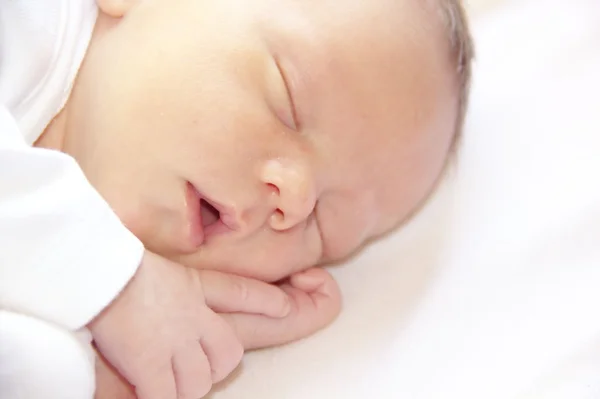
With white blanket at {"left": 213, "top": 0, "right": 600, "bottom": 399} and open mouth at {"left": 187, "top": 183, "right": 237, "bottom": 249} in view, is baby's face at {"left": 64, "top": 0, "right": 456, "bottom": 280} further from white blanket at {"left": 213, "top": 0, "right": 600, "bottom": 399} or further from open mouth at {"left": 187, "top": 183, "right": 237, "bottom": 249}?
white blanket at {"left": 213, "top": 0, "right": 600, "bottom": 399}

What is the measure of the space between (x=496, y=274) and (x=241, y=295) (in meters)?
0.41

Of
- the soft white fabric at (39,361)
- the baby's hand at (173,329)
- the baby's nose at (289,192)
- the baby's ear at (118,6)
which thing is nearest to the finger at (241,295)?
the baby's hand at (173,329)

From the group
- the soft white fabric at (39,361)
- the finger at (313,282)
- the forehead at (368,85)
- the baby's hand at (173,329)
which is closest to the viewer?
the soft white fabric at (39,361)

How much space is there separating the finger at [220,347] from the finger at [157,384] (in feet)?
0.21

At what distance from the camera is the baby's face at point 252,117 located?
1006mm

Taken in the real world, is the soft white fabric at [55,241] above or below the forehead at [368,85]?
below

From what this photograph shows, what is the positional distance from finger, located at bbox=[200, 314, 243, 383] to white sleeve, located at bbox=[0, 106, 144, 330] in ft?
0.57

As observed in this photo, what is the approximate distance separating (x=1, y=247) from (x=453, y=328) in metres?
0.66

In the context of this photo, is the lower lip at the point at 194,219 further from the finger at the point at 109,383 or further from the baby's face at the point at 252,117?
the finger at the point at 109,383

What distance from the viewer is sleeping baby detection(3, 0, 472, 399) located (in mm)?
1000

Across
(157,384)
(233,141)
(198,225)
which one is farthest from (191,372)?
(233,141)

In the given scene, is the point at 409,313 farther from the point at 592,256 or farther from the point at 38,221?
the point at 38,221

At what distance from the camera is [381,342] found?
1167mm

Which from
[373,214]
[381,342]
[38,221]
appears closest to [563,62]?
[373,214]
